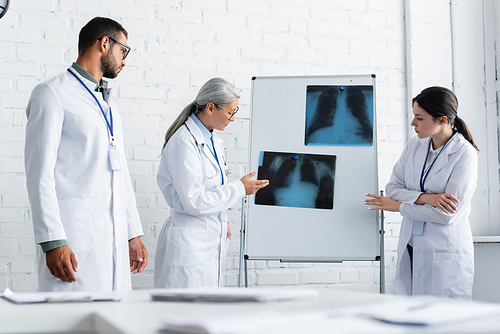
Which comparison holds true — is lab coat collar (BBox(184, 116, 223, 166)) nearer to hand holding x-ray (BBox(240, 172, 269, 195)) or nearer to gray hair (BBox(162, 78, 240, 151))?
gray hair (BBox(162, 78, 240, 151))

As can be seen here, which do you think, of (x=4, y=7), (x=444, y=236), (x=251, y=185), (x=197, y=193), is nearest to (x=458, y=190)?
(x=444, y=236)

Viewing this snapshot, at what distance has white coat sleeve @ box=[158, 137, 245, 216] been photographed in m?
2.02

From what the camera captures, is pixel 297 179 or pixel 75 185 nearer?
pixel 75 185

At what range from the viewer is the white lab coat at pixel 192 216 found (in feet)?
6.64

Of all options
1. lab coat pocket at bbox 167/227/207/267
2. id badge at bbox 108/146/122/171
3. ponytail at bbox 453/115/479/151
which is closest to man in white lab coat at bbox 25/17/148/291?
id badge at bbox 108/146/122/171

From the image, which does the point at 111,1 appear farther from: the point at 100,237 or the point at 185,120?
the point at 100,237

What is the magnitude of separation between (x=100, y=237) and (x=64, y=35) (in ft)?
4.79

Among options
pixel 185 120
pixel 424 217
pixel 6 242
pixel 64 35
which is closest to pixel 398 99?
pixel 424 217

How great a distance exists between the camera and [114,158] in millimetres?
1765

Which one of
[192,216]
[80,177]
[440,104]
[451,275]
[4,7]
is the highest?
[4,7]

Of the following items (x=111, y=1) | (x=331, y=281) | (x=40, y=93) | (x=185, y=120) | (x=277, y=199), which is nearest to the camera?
(x=40, y=93)

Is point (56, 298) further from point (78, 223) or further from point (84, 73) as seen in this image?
point (84, 73)

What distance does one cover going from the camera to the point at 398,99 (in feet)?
10.3

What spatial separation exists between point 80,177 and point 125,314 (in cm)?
108
